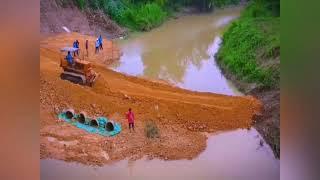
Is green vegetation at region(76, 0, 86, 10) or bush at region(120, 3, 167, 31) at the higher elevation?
green vegetation at region(76, 0, 86, 10)

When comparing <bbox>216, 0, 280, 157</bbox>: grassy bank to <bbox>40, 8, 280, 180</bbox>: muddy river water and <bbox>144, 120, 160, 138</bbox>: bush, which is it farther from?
<bbox>144, 120, 160, 138</bbox>: bush

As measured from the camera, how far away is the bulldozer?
2473 mm

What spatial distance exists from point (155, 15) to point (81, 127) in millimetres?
714

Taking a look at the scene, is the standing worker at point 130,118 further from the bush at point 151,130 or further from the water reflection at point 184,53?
the water reflection at point 184,53

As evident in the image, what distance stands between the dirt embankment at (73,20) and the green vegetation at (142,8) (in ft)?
0.12

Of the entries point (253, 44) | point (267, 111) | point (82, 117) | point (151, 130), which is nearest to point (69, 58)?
point (82, 117)

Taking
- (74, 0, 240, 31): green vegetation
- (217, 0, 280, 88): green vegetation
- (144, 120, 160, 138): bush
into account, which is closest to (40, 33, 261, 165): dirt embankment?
(144, 120, 160, 138): bush

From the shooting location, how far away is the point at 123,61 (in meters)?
2.47

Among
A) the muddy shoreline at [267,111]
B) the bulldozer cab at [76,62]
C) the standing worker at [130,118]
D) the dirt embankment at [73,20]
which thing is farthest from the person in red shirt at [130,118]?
the muddy shoreline at [267,111]

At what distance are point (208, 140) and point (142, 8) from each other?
0.79m

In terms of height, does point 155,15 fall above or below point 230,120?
above

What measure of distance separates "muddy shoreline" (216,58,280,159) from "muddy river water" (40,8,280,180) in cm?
3
